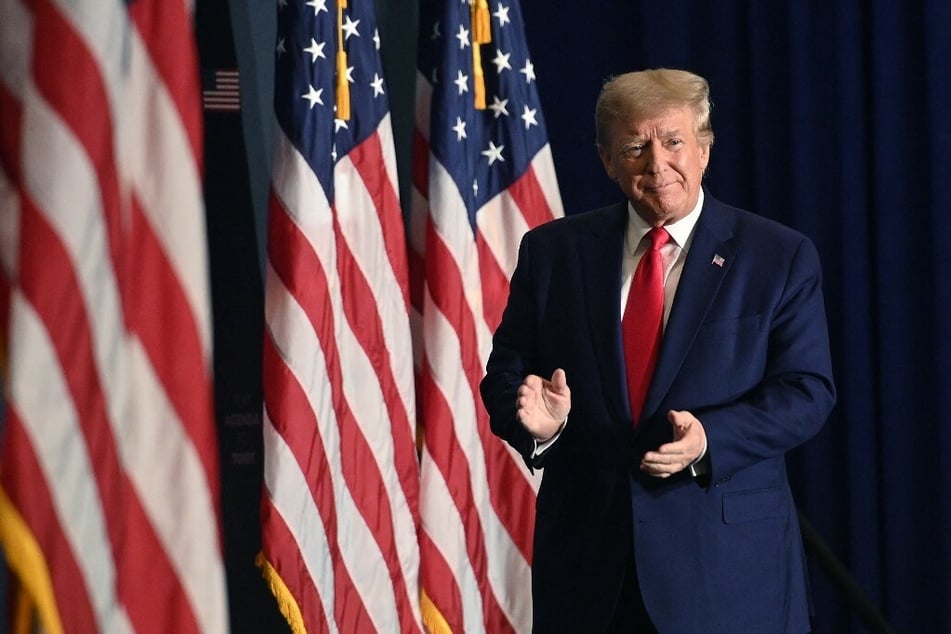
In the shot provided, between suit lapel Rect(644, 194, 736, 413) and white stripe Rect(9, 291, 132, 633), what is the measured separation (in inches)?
37.9

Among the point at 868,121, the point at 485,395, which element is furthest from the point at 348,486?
the point at 868,121

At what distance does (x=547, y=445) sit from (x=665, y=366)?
27cm

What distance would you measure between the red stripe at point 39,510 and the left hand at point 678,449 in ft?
3.01

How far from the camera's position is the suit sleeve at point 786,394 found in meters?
2.12

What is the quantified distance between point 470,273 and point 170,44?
1695 millimetres

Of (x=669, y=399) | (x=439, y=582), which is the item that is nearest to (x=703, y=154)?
(x=669, y=399)

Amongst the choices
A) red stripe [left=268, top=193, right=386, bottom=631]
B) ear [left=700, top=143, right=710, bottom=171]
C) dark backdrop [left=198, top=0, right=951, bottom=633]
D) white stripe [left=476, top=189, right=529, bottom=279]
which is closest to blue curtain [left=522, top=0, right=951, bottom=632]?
dark backdrop [left=198, top=0, right=951, bottom=633]

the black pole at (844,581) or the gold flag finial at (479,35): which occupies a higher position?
the gold flag finial at (479,35)

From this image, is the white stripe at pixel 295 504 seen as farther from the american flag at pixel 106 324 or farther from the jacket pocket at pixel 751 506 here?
the jacket pocket at pixel 751 506

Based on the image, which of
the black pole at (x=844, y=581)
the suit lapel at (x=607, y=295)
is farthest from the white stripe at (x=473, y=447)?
the suit lapel at (x=607, y=295)

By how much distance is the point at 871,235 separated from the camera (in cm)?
395

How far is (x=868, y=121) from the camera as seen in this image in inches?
155

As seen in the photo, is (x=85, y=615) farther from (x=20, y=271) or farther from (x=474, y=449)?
(x=474, y=449)

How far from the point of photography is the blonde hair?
2.34m
